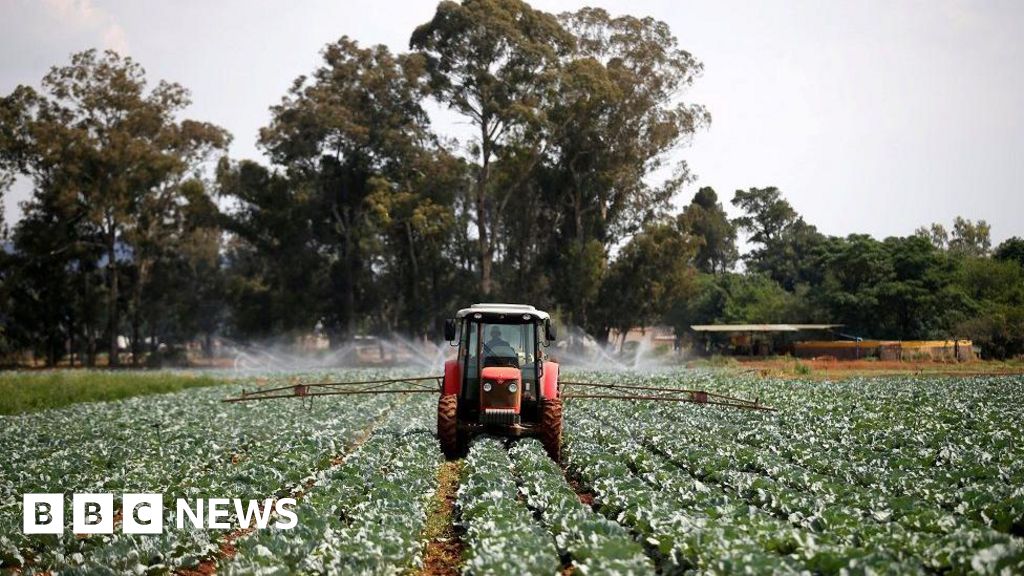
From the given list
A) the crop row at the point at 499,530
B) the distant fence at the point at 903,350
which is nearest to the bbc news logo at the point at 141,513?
the crop row at the point at 499,530

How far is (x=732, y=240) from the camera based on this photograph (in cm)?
11662

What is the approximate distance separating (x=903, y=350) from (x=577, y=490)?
1834 inches

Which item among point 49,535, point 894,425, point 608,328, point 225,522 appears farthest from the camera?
point 608,328

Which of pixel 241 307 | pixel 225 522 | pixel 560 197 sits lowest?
pixel 225 522

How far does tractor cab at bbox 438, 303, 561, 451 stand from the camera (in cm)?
1803

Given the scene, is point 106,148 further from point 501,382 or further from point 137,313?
point 501,382

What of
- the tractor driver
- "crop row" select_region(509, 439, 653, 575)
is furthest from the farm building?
"crop row" select_region(509, 439, 653, 575)

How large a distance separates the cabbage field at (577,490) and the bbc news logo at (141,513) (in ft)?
0.85

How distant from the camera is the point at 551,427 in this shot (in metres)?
17.6

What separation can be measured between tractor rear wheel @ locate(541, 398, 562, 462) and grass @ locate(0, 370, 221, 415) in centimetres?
2068

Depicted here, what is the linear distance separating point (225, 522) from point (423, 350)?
5891cm

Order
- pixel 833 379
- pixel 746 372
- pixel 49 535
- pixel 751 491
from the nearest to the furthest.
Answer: pixel 49 535, pixel 751 491, pixel 833 379, pixel 746 372

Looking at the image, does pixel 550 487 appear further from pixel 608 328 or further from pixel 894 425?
pixel 608 328


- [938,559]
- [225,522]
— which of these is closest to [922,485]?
[938,559]
